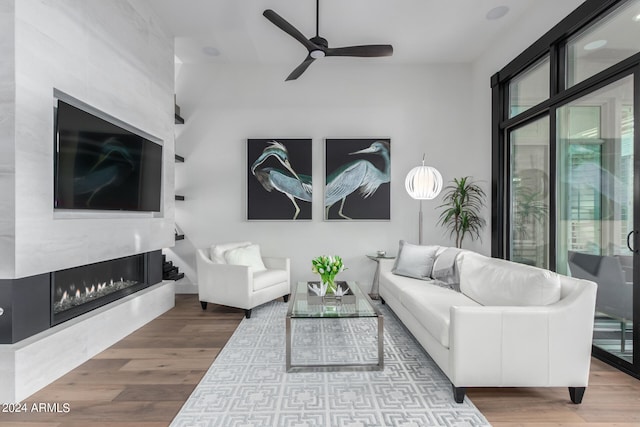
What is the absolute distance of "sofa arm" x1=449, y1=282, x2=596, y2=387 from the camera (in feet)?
6.45

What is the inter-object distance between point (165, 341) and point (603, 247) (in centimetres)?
364

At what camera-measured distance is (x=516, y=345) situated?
6.48 feet

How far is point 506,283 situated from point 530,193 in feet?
5.26

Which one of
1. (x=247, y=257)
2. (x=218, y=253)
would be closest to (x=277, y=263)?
(x=247, y=257)

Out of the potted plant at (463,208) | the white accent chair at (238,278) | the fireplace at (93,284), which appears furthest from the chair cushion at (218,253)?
the potted plant at (463,208)

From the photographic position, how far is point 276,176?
4688 millimetres

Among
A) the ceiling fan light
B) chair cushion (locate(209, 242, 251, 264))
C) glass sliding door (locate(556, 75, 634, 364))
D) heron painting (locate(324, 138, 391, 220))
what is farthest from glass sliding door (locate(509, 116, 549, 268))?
chair cushion (locate(209, 242, 251, 264))

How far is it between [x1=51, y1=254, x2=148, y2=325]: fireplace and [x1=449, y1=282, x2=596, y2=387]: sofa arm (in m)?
2.69

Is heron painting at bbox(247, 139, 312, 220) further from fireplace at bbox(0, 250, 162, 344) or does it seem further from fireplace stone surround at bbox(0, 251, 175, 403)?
fireplace stone surround at bbox(0, 251, 175, 403)

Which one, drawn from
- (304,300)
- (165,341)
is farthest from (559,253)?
(165,341)

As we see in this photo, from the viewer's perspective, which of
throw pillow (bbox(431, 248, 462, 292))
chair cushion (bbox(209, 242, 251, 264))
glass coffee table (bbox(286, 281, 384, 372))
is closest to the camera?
glass coffee table (bbox(286, 281, 384, 372))

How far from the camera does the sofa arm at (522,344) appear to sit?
6.45 ft

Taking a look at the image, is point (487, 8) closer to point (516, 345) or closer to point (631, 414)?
point (516, 345)

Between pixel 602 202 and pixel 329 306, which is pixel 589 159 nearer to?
pixel 602 202
